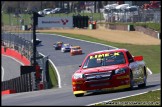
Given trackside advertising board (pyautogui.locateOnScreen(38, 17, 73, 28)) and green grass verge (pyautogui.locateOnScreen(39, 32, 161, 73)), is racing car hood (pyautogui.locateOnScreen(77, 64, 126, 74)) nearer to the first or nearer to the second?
green grass verge (pyautogui.locateOnScreen(39, 32, 161, 73))

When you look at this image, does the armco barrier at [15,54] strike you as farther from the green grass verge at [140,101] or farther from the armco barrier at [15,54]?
the green grass verge at [140,101]

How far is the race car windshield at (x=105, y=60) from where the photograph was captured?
20.4 m

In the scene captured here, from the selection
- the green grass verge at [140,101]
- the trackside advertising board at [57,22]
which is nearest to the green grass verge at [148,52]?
the trackside advertising board at [57,22]

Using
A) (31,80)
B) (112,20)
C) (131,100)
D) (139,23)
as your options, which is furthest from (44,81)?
(112,20)

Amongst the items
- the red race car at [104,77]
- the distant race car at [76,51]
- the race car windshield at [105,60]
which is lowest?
the distant race car at [76,51]

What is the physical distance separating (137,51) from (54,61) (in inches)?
338

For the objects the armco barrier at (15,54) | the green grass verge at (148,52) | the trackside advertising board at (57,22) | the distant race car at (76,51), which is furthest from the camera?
the distant race car at (76,51)

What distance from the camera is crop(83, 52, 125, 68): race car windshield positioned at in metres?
20.4

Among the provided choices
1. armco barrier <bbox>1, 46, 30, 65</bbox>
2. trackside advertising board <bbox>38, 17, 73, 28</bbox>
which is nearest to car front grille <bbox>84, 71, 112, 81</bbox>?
armco barrier <bbox>1, 46, 30, 65</bbox>

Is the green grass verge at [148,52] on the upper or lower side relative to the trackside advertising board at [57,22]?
lower

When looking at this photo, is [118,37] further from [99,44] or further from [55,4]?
[55,4]

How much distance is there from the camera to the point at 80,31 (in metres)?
86.0

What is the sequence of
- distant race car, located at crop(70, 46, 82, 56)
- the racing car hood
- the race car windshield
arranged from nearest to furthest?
the racing car hood < the race car windshield < distant race car, located at crop(70, 46, 82, 56)

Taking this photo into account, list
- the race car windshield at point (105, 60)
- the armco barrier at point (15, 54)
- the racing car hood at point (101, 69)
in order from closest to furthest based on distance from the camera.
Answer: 1. the racing car hood at point (101, 69)
2. the race car windshield at point (105, 60)
3. the armco barrier at point (15, 54)
